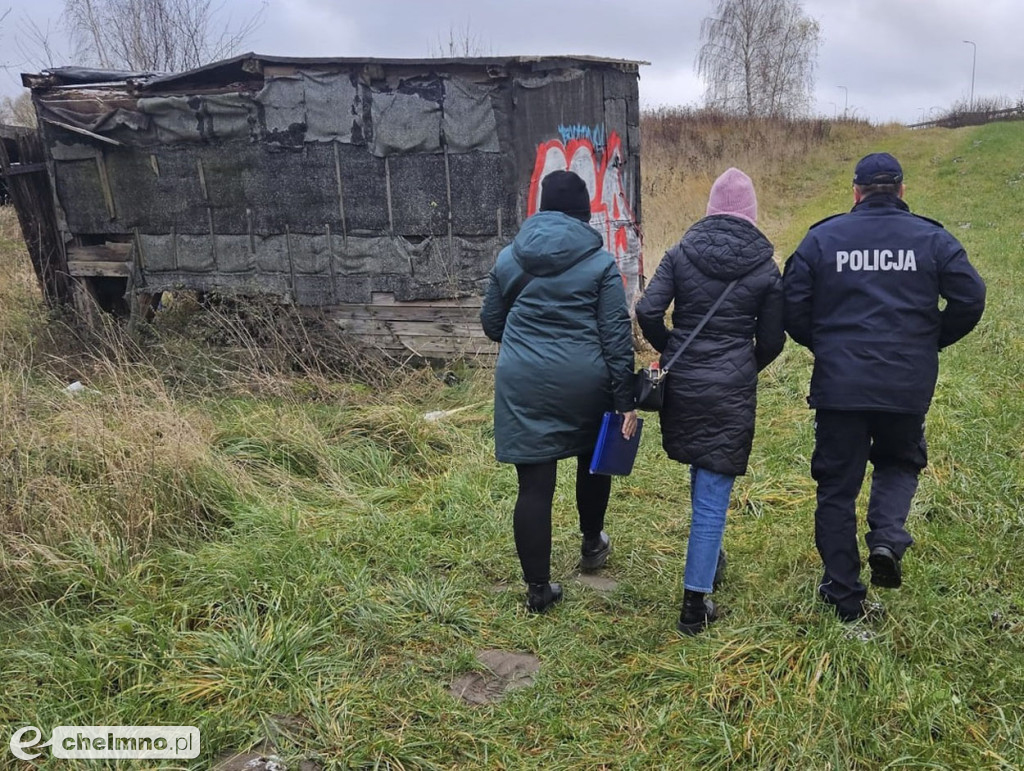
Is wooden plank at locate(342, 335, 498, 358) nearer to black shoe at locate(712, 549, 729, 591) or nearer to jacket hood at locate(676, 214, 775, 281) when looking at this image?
black shoe at locate(712, 549, 729, 591)

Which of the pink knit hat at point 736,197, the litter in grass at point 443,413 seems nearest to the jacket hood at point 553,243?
the pink knit hat at point 736,197

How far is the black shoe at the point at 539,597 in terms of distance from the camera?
338cm

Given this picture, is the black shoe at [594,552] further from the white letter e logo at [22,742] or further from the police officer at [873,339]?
the white letter e logo at [22,742]

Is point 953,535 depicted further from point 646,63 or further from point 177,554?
point 646,63

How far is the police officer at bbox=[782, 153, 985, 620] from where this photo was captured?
2.73 m

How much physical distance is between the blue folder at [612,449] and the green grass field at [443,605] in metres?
0.69

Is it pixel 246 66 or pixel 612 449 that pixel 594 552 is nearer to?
pixel 612 449

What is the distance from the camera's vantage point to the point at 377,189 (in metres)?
7.61

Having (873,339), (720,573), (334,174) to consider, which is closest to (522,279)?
(873,339)

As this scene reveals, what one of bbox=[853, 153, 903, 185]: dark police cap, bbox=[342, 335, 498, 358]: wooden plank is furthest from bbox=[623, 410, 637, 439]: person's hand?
bbox=[342, 335, 498, 358]: wooden plank

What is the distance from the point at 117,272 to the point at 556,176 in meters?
7.12

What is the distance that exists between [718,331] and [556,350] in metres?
0.64

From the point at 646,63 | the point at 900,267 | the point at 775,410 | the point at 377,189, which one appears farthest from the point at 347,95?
the point at 900,267

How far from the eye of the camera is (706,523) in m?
3.03
